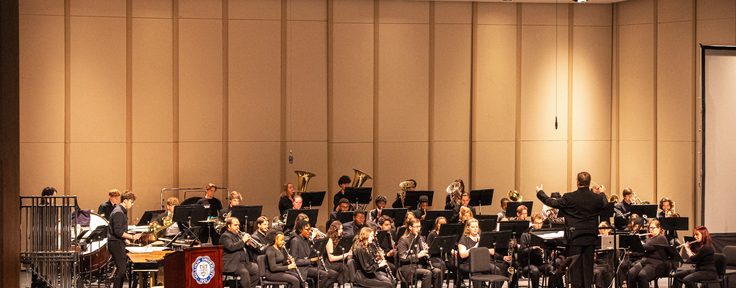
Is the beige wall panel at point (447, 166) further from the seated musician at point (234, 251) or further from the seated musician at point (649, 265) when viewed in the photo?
the seated musician at point (234, 251)

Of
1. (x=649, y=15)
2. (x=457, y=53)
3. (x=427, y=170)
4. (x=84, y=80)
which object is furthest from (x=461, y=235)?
(x=84, y=80)

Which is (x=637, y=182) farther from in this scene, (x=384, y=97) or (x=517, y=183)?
(x=384, y=97)

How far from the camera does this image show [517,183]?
13859mm

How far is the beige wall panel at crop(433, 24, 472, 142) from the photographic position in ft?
44.4

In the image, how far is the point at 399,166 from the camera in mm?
13484

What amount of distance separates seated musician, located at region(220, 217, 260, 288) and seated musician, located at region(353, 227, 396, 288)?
1.38 meters

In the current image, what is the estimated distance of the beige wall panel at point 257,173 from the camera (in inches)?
509

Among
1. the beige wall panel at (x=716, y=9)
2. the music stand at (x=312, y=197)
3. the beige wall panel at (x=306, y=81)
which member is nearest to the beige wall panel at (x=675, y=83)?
the beige wall panel at (x=716, y=9)

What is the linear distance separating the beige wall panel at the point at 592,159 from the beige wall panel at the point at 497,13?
275cm

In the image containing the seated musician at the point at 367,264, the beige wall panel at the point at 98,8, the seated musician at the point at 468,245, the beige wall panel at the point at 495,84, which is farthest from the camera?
the beige wall panel at the point at 495,84

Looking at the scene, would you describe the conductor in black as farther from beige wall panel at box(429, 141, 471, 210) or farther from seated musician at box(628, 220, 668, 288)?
beige wall panel at box(429, 141, 471, 210)

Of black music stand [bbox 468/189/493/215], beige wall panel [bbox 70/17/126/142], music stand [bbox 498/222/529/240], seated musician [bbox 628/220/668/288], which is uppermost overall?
beige wall panel [bbox 70/17/126/142]

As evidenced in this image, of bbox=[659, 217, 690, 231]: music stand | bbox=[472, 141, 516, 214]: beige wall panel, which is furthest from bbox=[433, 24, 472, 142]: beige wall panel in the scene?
bbox=[659, 217, 690, 231]: music stand

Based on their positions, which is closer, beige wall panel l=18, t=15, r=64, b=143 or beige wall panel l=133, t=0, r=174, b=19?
beige wall panel l=18, t=15, r=64, b=143
